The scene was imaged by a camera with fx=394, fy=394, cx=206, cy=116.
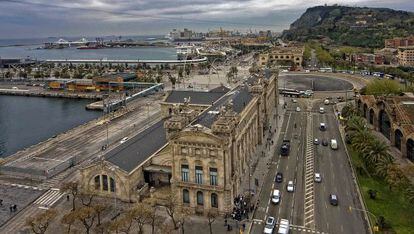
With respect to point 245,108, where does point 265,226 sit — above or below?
below

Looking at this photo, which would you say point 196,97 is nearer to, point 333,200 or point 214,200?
point 214,200

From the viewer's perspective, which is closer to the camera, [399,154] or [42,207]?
[42,207]

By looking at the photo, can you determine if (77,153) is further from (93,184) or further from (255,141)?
(255,141)

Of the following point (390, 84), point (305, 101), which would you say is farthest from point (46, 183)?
point (390, 84)

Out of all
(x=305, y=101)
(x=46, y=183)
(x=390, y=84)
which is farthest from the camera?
(x=305, y=101)

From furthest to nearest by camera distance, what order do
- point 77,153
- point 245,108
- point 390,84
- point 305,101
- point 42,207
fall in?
point 305,101
point 390,84
point 77,153
point 245,108
point 42,207

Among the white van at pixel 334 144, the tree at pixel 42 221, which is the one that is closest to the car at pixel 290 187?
the white van at pixel 334 144

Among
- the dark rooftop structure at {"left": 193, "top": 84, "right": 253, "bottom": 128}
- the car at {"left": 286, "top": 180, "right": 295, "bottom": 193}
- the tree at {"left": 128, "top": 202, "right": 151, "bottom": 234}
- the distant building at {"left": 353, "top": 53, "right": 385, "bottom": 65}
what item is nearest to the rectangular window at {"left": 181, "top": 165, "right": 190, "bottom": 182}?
the dark rooftop structure at {"left": 193, "top": 84, "right": 253, "bottom": 128}
